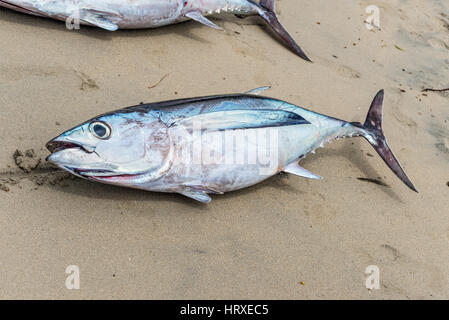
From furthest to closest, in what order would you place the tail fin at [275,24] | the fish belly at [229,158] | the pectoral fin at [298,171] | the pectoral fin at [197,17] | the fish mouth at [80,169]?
the tail fin at [275,24] → the pectoral fin at [197,17] → the pectoral fin at [298,171] → the fish belly at [229,158] → the fish mouth at [80,169]

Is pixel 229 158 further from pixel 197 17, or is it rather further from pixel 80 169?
pixel 197 17

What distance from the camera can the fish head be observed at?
216 cm

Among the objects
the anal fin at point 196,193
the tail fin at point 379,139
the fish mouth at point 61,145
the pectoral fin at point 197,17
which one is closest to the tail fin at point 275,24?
the pectoral fin at point 197,17

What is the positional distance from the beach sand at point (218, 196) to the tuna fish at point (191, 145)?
0.69 feet

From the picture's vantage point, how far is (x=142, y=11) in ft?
11.6

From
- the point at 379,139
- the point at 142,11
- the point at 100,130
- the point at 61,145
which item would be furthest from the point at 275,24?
the point at 61,145

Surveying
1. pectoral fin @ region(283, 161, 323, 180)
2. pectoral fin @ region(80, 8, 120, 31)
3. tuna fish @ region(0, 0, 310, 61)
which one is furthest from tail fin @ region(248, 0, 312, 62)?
pectoral fin @ region(283, 161, 323, 180)

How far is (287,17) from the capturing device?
4.42 m

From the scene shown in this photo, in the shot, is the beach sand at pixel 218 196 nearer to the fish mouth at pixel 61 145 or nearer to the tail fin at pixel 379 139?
the tail fin at pixel 379 139

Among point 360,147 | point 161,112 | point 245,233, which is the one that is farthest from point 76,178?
point 360,147

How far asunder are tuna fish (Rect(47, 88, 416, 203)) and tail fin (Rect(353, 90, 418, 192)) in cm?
55

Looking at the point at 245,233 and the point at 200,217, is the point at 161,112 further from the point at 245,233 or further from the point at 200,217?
the point at 245,233

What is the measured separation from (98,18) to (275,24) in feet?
5.48

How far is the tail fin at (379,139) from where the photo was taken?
2.97 m
